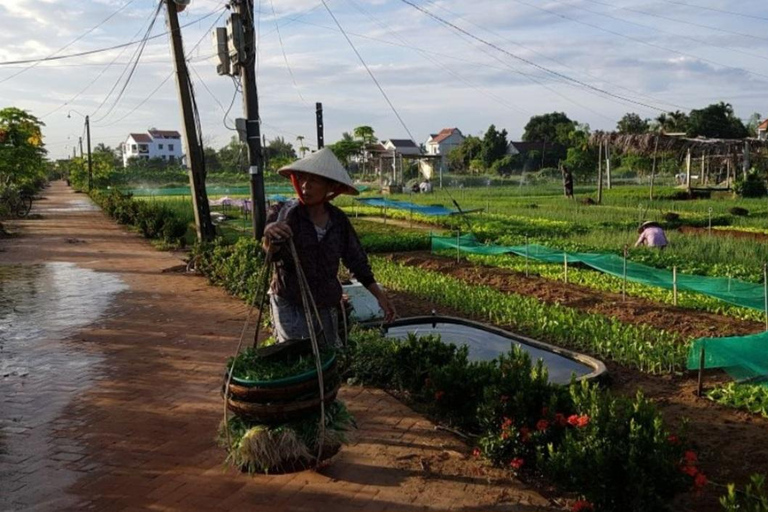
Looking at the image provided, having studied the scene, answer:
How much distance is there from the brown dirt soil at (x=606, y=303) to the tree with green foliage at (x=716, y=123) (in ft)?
142

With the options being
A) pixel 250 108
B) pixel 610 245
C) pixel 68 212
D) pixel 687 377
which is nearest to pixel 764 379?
pixel 687 377

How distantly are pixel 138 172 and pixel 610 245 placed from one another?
198ft

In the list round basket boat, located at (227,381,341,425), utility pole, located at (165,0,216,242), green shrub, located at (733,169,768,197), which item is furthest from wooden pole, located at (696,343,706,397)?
green shrub, located at (733,169,768,197)

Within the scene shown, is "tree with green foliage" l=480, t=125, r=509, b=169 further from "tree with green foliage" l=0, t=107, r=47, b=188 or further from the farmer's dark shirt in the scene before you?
the farmer's dark shirt

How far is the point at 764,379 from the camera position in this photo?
527cm

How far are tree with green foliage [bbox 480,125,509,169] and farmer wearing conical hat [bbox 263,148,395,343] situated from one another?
5279 cm

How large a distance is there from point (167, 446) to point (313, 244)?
180 cm

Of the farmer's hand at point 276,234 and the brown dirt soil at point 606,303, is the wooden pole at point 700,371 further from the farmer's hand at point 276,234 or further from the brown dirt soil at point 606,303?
the farmer's hand at point 276,234

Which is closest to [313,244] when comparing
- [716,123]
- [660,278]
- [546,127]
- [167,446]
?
[167,446]

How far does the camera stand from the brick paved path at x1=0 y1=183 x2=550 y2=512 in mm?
3566

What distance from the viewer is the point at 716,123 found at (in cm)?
4978

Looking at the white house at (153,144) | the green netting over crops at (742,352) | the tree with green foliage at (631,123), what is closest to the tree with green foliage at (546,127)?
the tree with green foliage at (631,123)

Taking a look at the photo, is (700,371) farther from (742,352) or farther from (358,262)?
(358,262)

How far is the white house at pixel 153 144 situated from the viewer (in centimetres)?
11488
